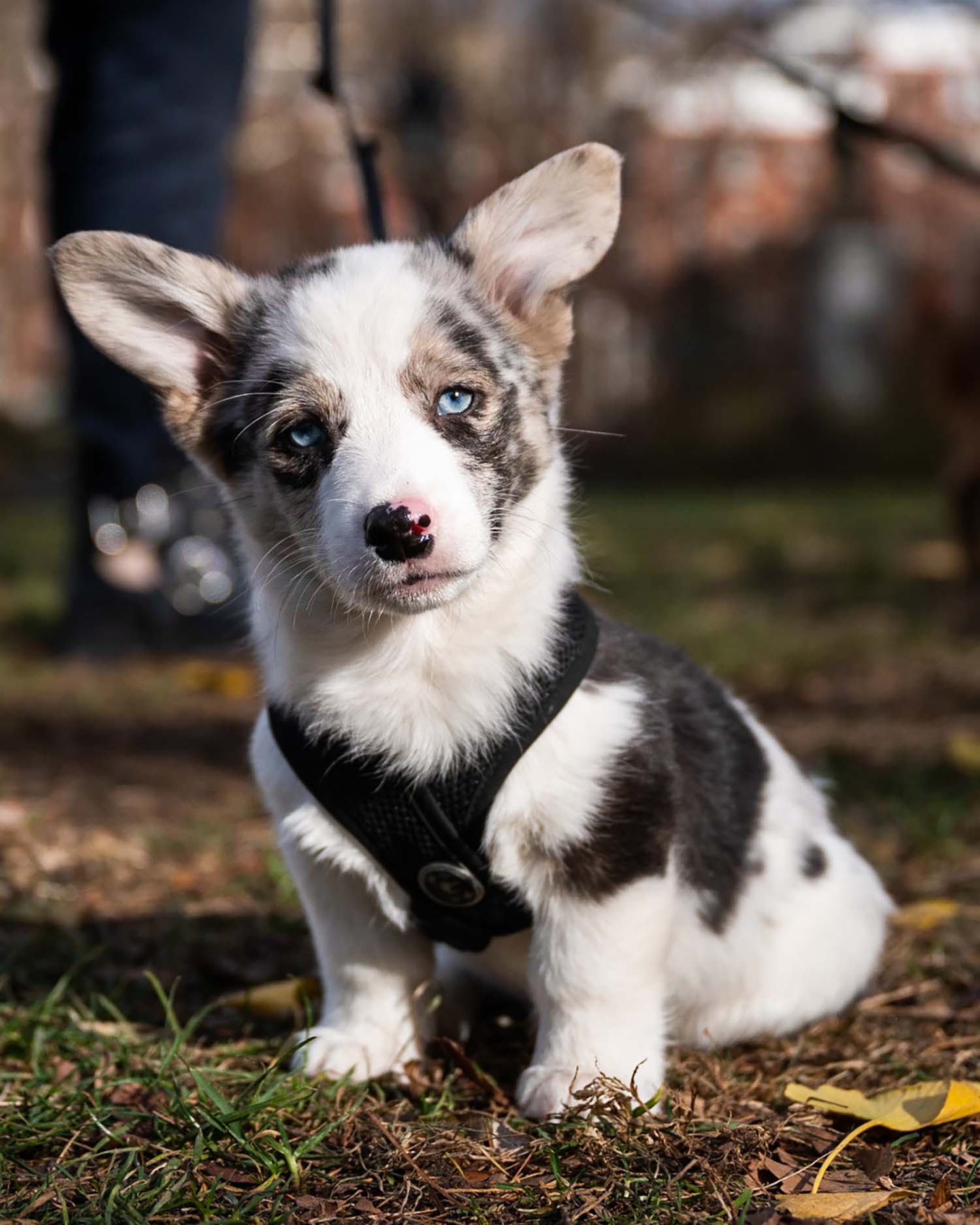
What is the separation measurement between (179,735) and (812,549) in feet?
19.3

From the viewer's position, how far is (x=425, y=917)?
8.50 ft

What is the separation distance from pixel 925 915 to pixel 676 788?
49.9 inches

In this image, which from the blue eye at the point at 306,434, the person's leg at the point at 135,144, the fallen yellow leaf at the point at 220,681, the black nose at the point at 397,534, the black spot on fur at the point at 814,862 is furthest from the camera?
the fallen yellow leaf at the point at 220,681

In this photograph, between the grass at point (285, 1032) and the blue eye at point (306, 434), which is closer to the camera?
the grass at point (285, 1032)

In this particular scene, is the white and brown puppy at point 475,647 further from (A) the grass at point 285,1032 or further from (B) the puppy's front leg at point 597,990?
(A) the grass at point 285,1032

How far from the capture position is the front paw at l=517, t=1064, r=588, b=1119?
2424 mm

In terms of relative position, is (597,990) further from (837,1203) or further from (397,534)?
(397,534)

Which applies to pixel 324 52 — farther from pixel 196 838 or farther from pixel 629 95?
pixel 629 95

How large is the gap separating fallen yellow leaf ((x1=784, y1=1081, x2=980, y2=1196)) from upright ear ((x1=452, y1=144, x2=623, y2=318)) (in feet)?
5.55

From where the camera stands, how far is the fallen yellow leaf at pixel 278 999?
3.01m

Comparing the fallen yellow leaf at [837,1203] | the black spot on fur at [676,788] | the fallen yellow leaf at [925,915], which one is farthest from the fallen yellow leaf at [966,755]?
the fallen yellow leaf at [837,1203]

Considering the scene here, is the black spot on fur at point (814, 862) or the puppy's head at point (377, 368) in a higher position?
the puppy's head at point (377, 368)

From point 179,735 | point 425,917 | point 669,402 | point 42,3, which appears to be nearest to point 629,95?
point 669,402

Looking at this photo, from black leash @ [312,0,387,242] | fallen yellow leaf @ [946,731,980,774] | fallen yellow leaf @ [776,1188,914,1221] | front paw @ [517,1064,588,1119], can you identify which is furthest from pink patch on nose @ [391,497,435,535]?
fallen yellow leaf @ [946,731,980,774]
